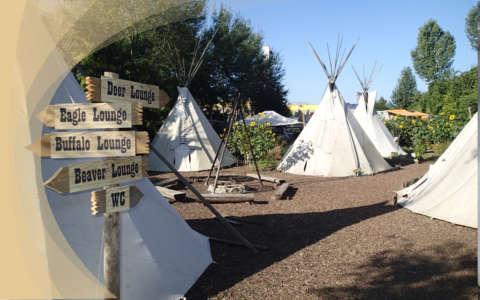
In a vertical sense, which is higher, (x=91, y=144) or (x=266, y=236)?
(x=91, y=144)

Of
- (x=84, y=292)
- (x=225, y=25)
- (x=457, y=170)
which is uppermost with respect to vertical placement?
(x=225, y=25)

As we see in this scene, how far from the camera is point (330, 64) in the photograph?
42.0 feet

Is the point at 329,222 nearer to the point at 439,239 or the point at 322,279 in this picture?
the point at 439,239

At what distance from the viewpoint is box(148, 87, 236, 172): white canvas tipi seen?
45.1 ft

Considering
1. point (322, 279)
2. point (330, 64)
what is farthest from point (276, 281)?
point (330, 64)

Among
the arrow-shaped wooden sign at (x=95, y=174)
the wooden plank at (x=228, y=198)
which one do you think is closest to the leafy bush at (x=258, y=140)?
the wooden plank at (x=228, y=198)

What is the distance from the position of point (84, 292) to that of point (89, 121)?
1.35m

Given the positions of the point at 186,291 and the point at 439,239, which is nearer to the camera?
the point at 186,291

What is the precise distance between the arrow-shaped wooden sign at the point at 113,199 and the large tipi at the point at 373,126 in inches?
609

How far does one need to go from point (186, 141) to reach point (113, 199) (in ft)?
37.8

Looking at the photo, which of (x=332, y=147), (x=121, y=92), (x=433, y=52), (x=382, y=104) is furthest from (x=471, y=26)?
(x=121, y=92)

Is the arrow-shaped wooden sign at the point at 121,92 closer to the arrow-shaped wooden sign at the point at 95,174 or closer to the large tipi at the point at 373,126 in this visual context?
the arrow-shaped wooden sign at the point at 95,174

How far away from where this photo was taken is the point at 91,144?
7.98 ft

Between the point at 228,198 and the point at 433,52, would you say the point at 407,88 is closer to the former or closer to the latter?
the point at 433,52
